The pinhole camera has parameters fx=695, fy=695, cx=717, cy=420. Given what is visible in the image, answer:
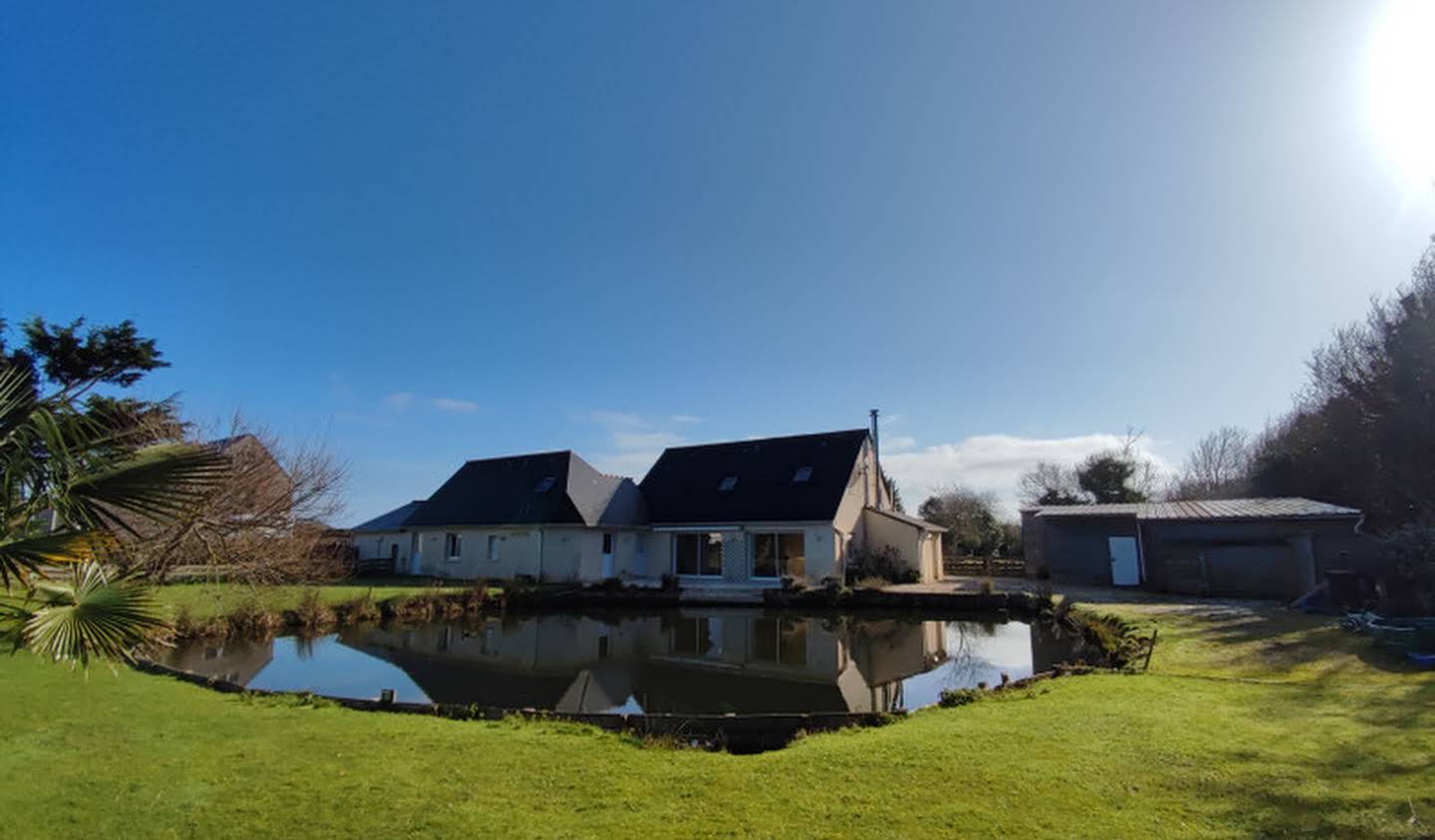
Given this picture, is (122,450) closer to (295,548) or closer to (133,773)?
(133,773)

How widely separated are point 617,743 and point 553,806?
1.81 m

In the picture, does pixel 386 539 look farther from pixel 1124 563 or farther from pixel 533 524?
pixel 1124 563

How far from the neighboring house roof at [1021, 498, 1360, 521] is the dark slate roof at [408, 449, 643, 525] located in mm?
17006

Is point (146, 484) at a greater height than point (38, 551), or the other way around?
point (146, 484)

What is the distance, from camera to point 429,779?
540cm

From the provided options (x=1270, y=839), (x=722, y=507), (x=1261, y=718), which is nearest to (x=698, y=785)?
(x=1270, y=839)

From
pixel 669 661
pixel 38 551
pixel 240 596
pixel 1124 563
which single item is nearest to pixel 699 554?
pixel 669 661

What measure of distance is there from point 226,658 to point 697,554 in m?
16.8

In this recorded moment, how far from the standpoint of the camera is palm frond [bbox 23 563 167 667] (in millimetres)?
3809

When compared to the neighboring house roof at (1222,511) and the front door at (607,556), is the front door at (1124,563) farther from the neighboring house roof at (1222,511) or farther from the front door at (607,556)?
the front door at (607,556)

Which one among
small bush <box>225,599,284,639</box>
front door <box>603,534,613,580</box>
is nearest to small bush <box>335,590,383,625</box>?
small bush <box>225,599,284,639</box>

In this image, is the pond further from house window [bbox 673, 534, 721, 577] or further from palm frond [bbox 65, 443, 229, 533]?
house window [bbox 673, 534, 721, 577]

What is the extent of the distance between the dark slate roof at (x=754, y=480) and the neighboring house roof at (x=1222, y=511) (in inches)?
324

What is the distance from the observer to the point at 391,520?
35.3 metres
